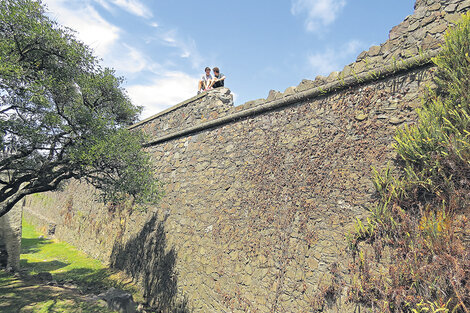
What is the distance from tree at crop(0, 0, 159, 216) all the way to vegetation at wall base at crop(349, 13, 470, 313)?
6.30m

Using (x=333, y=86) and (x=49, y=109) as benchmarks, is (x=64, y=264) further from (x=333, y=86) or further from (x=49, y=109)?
(x=333, y=86)

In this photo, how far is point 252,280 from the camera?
6355 mm

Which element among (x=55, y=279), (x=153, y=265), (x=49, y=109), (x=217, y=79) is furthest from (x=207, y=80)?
(x=55, y=279)

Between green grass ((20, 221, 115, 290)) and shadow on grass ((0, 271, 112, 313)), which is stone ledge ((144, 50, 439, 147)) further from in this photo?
green grass ((20, 221, 115, 290))

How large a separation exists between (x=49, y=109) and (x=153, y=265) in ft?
20.8


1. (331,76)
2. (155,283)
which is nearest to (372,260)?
(331,76)

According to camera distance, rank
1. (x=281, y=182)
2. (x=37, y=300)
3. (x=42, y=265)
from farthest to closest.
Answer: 1. (x=42, y=265)
2. (x=37, y=300)
3. (x=281, y=182)

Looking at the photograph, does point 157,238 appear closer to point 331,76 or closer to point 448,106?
point 331,76

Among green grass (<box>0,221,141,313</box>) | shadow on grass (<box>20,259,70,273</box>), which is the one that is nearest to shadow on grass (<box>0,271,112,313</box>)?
green grass (<box>0,221,141,313</box>)

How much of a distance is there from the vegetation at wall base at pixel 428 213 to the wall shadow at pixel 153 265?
603cm

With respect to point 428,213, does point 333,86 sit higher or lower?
higher

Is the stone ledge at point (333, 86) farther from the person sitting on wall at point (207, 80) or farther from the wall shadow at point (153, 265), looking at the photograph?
the wall shadow at point (153, 265)

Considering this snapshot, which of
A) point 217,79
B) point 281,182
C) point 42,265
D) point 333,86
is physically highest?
point 217,79

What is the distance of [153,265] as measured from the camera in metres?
9.78
